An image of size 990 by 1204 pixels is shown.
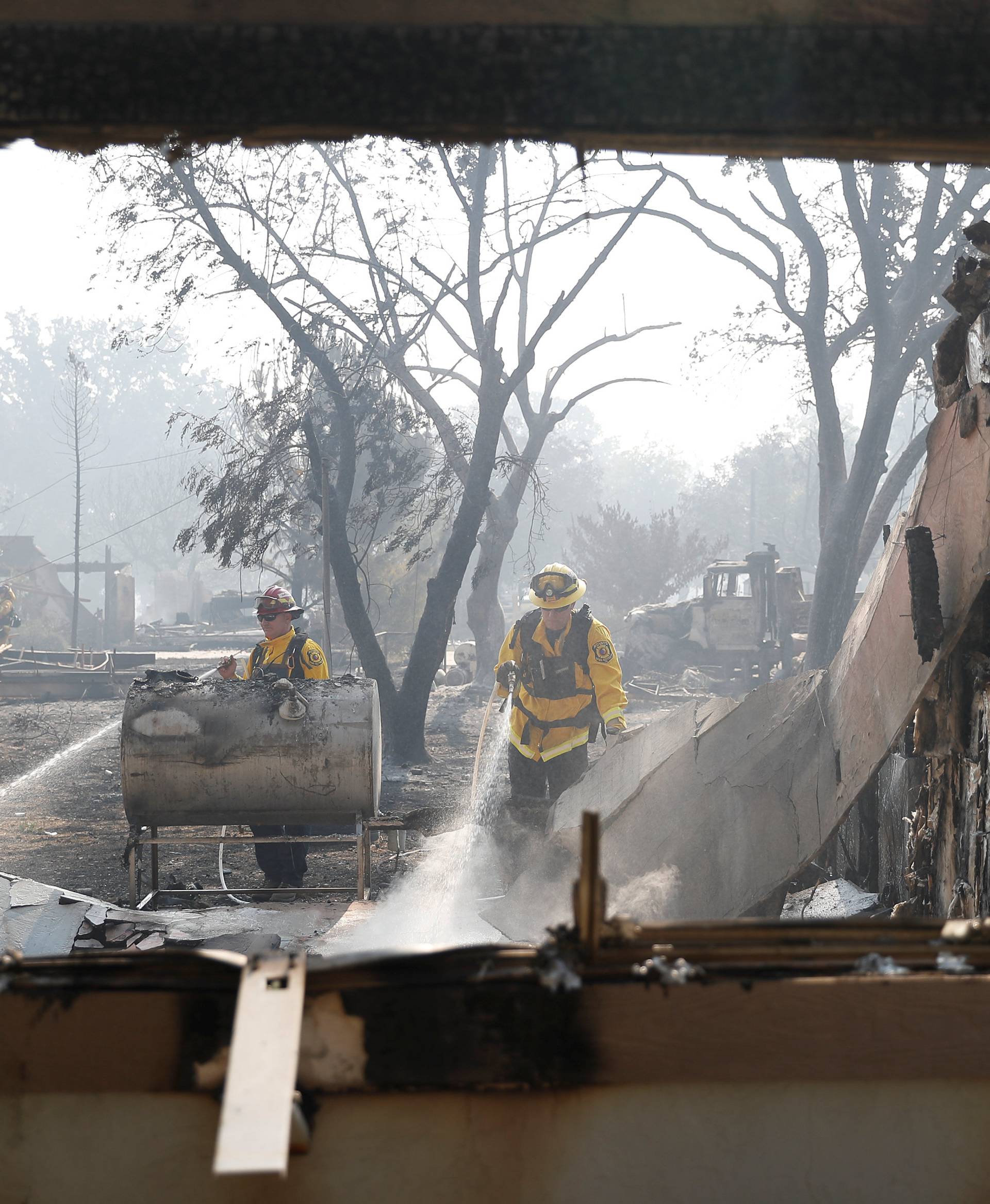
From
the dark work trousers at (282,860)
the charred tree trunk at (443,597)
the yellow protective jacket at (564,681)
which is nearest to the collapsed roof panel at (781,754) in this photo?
the yellow protective jacket at (564,681)

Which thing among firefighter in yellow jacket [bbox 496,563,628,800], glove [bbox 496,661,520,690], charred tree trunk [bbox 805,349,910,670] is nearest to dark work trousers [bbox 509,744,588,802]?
firefighter in yellow jacket [bbox 496,563,628,800]

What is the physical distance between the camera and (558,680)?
698cm

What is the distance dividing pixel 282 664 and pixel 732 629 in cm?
1795

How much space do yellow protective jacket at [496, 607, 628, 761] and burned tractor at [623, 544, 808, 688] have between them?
608 inches

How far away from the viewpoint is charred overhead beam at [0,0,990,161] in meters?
1.65

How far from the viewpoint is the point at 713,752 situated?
526 centimetres

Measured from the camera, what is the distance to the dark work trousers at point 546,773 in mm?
7109

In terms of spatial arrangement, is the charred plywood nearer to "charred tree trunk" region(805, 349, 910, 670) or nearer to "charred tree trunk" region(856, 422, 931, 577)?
"charred tree trunk" region(805, 349, 910, 670)

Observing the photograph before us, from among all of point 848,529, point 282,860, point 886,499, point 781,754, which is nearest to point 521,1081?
point 781,754

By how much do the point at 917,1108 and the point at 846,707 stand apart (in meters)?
2.82

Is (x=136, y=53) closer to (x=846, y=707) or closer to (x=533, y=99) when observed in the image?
(x=533, y=99)

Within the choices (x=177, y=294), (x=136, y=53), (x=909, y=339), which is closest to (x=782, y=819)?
(x=136, y=53)

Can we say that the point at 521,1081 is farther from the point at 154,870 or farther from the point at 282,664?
the point at 282,664

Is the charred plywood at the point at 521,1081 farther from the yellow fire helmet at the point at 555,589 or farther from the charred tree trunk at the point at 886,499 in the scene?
the charred tree trunk at the point at 886,499
